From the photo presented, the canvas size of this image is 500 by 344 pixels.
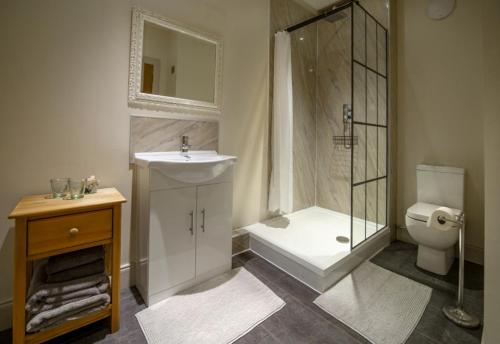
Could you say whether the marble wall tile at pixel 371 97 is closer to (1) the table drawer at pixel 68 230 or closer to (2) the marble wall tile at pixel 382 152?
(2) the marble wall tile at pixel 382 152

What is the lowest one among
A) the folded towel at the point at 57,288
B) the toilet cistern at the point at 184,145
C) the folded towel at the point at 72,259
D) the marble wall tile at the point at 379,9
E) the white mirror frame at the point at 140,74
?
the folded towel at the point at 57,288

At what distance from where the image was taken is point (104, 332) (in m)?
1.32

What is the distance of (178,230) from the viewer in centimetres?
160

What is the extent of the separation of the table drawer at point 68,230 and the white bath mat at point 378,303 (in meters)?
1.45

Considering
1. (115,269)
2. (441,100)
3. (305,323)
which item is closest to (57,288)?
(115,269)

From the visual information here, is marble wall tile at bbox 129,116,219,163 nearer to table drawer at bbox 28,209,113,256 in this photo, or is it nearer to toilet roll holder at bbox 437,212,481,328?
table drawer at bbox 28,209,113,256

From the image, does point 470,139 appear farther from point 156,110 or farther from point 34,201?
point 34,201

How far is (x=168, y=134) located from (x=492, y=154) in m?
1.93

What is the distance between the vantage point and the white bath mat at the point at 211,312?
1.31 metres

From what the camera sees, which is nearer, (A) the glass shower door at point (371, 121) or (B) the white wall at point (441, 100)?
(B) the white wall at point (441, 100)

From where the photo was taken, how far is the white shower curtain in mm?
2363

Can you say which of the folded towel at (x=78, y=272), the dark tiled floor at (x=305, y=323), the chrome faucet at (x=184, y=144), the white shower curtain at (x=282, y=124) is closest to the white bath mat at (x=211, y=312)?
the dark tiled floor at (x=305, y=323)

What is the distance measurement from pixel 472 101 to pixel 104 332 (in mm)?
3323

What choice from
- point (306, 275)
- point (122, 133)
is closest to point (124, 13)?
point (122, 133)
